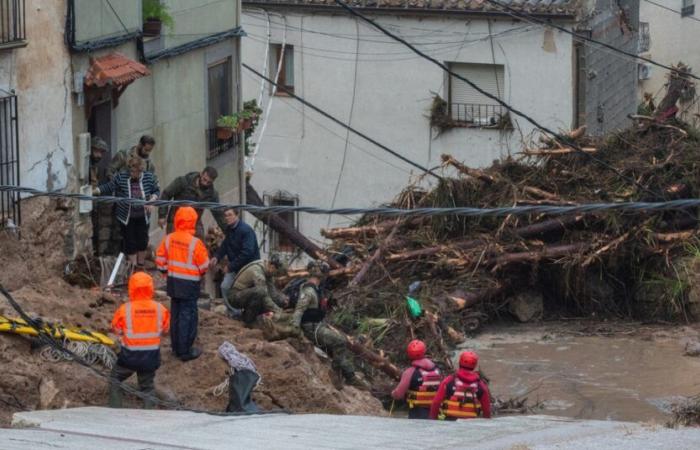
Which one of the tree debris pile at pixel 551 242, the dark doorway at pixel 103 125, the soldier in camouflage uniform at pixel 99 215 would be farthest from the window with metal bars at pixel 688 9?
the soldier in camouflage uniform at pixel 99 215

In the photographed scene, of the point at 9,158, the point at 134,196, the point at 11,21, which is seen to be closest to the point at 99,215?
the point at 134,196

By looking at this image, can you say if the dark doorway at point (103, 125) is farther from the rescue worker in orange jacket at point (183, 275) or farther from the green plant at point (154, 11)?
the rescue worker in orange jacket at point (183, 275)

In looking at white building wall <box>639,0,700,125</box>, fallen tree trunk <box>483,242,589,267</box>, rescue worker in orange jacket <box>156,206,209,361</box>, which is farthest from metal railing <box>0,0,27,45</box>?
white building wall <box>639,0,700,125</box>

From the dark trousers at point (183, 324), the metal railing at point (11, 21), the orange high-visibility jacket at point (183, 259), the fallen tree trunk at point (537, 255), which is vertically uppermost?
the metal railing at point (11, 21)

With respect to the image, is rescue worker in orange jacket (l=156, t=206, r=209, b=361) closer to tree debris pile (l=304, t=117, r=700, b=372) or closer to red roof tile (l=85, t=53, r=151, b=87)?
red roof tile (l=85, t=53, r=151, b=87)

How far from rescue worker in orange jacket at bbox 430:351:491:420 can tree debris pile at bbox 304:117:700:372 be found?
6048 mm

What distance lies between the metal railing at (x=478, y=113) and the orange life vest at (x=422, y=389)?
14.6m

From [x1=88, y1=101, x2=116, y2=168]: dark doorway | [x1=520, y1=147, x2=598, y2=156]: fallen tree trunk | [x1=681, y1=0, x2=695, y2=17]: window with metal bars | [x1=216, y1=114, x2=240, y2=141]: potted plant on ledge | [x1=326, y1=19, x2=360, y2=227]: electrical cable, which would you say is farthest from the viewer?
[x1=681, y1=0, x2=695, y2=17]: window with metal bars

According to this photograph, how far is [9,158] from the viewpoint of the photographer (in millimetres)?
14812

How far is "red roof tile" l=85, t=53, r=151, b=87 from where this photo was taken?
627 inches

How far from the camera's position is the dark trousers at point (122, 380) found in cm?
1212

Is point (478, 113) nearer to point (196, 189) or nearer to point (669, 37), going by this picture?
point (669, 37)

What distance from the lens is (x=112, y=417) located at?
10734mm

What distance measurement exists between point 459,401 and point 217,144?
10.5 metres
